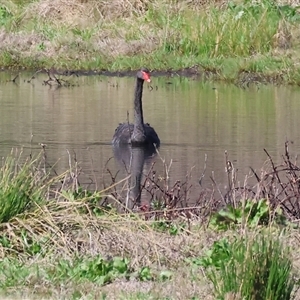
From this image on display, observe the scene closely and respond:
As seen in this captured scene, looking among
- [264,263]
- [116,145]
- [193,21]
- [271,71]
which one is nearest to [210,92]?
[271,71]

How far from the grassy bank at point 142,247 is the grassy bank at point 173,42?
15.7 meters

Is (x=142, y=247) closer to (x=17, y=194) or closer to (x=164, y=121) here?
(x=17, y=194)

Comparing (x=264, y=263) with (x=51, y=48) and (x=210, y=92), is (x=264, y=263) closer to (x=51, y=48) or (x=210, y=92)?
(x=210, y=92)

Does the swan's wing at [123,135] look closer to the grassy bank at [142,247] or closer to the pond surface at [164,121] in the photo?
the pond surface at [164,121]

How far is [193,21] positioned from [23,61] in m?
4.33

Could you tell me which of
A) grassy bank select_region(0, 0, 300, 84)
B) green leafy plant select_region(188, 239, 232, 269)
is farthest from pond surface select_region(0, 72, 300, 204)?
green leafy plant select_region(188, 239, 232, 269)

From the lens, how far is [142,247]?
7.97 metres

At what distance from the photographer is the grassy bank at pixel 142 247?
6648 mm

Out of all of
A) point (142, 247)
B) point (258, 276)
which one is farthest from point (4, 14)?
point (258, 276)

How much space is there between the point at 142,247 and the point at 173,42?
65.2ft

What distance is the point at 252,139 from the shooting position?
1623 centimetres

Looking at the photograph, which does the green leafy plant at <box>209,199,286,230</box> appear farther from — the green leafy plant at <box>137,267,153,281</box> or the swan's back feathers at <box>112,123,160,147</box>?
the swan's back feathers at <box>112,123,160,147</box>

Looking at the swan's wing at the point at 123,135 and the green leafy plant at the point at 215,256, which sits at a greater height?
the swan's wing at the point at 123,135

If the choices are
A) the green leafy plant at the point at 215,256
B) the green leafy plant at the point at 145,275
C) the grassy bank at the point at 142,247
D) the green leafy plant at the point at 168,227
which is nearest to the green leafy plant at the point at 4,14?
the grassy bank at the point at 142,247
